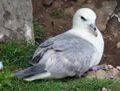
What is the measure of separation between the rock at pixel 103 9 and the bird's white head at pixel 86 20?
1637mm

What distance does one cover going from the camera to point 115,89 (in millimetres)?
5750

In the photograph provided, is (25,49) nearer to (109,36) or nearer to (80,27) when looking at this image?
(80,27)

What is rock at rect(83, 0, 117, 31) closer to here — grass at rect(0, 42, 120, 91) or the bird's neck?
the bird's neck

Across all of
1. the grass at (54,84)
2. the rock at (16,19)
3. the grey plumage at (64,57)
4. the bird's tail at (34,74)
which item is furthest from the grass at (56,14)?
the bird's tail at (34,74)

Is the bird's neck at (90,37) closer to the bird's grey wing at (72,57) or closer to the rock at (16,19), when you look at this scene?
the bird's grey wing at (72,57)

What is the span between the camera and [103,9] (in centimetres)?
827

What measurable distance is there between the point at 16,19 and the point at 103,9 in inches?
72.0

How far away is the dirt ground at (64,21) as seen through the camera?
7705 millimetres

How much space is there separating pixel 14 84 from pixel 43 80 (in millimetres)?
338

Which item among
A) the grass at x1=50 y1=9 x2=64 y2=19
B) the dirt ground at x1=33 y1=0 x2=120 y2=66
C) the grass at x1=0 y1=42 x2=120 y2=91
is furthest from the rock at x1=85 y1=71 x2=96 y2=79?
the grass at x1=50 y1=9 x2=64 y2=19

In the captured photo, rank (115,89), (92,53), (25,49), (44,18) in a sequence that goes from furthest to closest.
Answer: (44,18) < (25,49) < (92,53) < (115,89)

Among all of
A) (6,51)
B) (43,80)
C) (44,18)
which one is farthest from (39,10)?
(43,80)

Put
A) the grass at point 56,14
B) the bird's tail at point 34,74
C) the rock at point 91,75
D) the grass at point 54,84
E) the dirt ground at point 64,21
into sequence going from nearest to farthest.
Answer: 1. the grass at point 54,84
2. the bird's tail at point 34,74
3. the rock at point 91,75
4. the dirt ground at point 64,21
5. the grass at point 56,14

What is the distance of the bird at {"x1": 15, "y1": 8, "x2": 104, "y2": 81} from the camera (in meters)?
5.88
